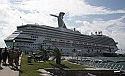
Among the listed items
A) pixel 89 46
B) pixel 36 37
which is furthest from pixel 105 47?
pixel 36 37

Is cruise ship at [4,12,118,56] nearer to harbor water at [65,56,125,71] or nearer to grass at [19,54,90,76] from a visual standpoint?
harbor water at [65,56,125,71]

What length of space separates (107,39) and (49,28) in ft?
175

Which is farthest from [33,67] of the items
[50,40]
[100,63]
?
[50,40]

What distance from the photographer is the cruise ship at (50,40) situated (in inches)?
4887

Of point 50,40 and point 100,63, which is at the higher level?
point 50,40

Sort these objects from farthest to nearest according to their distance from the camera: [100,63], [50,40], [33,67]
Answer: [50,40] < [100,63] < [33,67]

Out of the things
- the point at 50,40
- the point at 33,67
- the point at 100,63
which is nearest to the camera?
the point at 33,67

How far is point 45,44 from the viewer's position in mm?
129125

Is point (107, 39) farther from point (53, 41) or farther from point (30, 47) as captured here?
point (30, 47)

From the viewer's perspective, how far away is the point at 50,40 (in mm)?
129625

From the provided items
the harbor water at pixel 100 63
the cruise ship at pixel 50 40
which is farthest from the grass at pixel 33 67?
the cruise ship at pixel 50 40

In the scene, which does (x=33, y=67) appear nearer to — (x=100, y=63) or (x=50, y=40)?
(x=100, y=63)

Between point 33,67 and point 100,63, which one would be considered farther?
point 100,63

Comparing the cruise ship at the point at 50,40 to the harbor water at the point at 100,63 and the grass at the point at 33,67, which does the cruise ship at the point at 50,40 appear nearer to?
the harbor water at the point at 100,63
